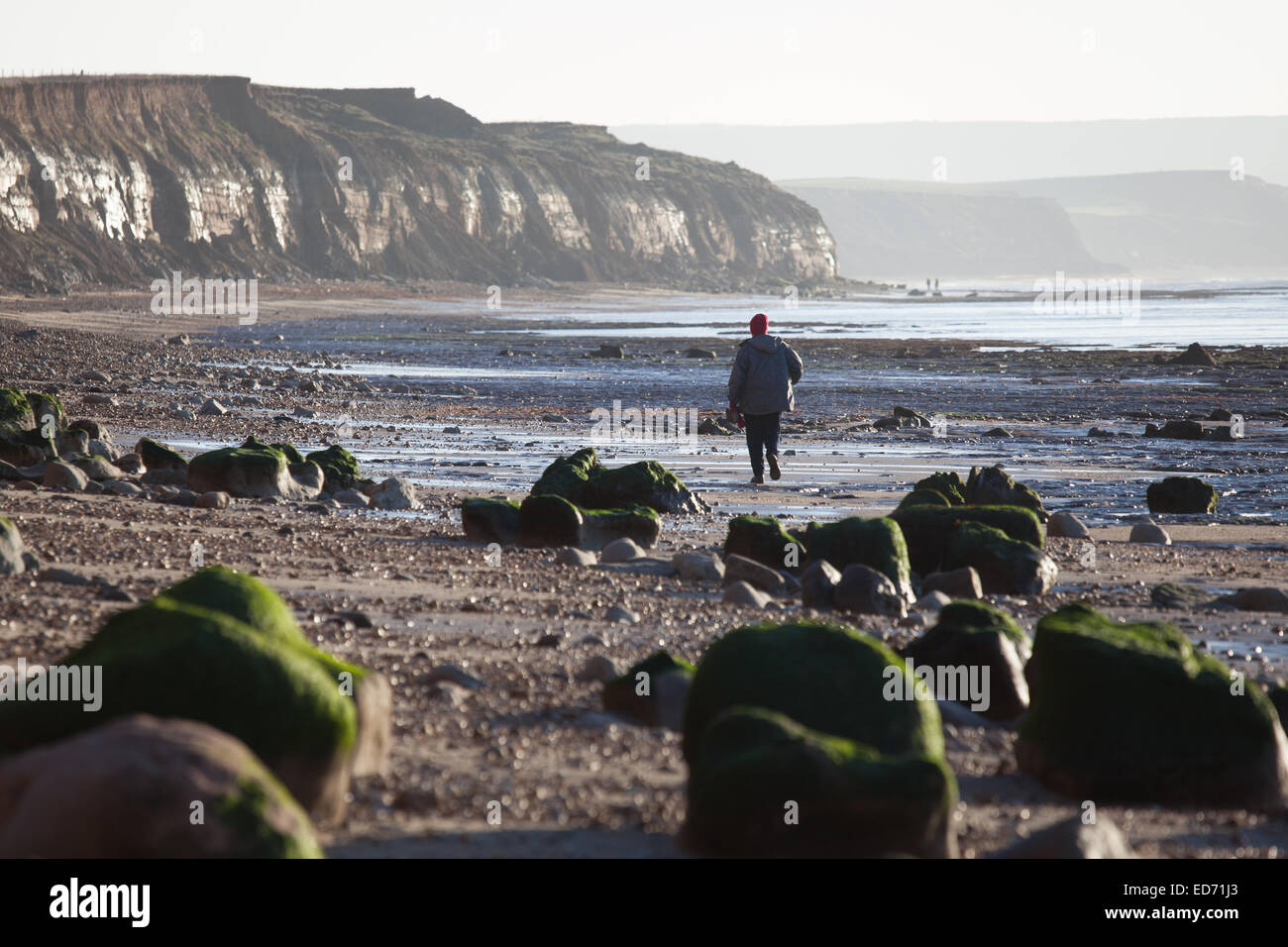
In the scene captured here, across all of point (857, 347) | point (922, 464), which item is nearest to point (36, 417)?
point (922, 464)

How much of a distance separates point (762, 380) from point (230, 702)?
1021 cm

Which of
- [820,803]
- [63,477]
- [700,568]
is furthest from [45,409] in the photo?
[820,803]

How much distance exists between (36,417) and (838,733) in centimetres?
1178

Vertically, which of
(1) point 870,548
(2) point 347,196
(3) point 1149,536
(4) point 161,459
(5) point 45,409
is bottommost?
(3) point 1149,536

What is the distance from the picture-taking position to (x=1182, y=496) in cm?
1306

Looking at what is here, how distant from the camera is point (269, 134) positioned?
96125 mm

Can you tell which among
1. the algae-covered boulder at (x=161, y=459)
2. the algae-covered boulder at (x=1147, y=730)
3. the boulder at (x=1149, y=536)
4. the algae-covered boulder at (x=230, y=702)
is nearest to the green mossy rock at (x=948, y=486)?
the boulder at (x=1149, y=536)

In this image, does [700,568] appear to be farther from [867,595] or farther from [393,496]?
[393,496]

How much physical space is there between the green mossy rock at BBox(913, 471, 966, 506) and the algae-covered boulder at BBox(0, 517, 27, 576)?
7.10m

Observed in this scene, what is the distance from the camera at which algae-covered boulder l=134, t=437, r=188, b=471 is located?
1259 cm

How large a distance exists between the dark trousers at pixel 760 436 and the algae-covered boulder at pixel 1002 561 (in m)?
4.94

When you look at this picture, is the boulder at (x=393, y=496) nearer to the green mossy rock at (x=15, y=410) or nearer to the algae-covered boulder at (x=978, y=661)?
the green mossy rock at (x=15, y=410)

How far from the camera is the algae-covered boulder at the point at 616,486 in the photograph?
39.2 ft

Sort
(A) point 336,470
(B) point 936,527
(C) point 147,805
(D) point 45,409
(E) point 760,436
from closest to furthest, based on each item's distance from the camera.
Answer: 1. (C) point 147,805
2. (B) point 936,527
3. (A) point 336,470
4. (E) point 760,436
5. (D) point 45,409
